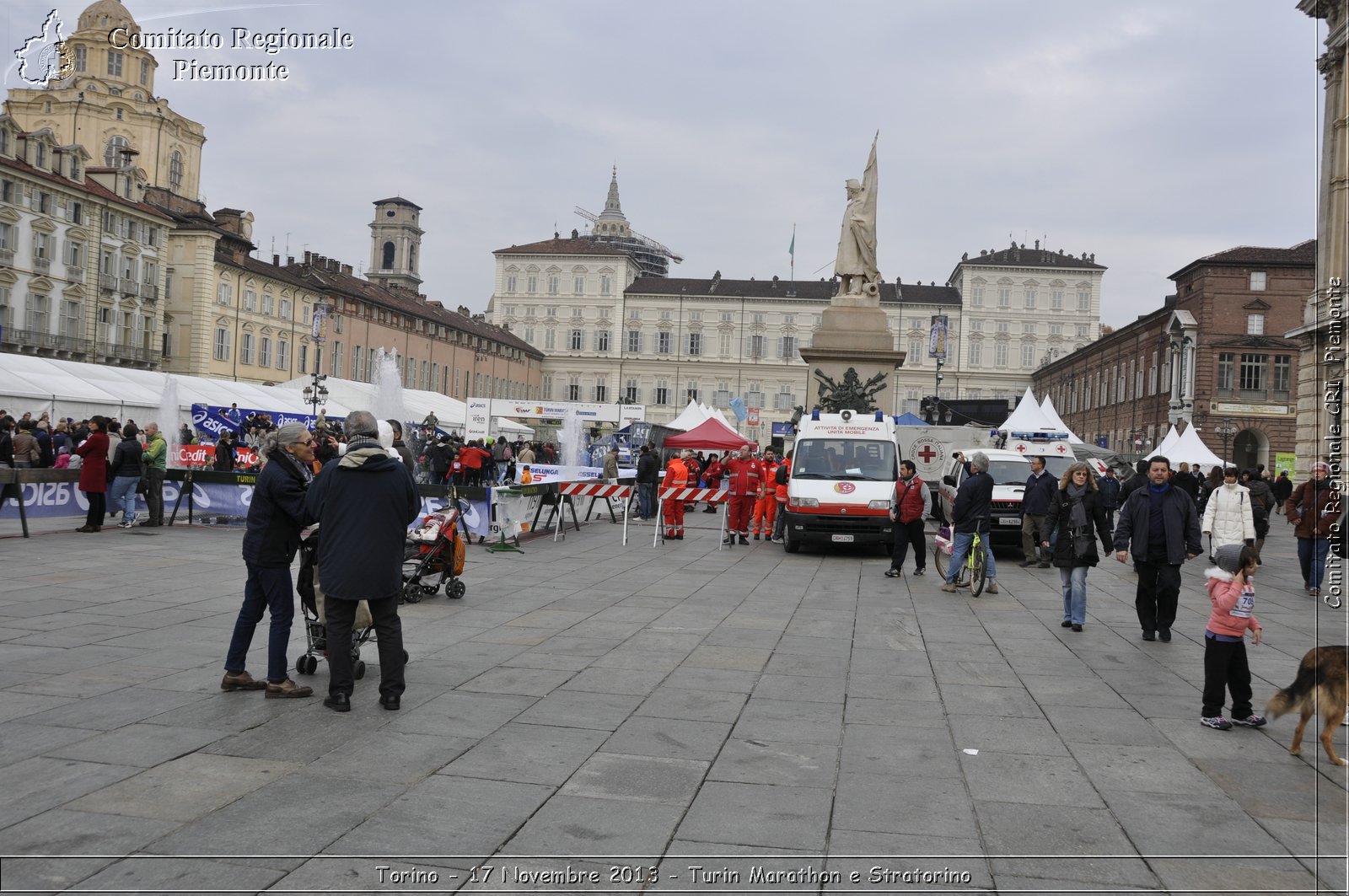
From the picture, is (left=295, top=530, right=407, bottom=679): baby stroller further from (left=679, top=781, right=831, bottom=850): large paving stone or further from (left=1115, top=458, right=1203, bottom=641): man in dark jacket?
(left=1115, top=458, right=1203, bottom=641): man in dark jacket

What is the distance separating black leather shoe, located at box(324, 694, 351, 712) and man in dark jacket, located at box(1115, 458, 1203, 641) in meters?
7.06

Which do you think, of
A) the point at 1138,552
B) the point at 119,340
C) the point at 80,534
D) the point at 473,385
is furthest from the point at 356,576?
the point at 473,385

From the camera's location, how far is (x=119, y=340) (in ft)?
196

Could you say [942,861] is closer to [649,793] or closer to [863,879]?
[863,879]

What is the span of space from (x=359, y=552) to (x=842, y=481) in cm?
1293

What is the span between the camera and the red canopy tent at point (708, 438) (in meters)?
32.5

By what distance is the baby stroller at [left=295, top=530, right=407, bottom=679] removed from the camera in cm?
779

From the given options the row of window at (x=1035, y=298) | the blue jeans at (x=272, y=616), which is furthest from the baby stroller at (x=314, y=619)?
the row of window at (x=1035, y=298)

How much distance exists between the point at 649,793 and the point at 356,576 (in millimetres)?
2533

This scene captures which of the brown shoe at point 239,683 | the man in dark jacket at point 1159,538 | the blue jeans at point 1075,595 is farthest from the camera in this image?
the blue jeans at point 1075,595

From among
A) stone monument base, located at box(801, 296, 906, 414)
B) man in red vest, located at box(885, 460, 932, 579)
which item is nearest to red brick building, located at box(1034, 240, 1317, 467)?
stone monument base, located at box(801, 296, 906, 414)

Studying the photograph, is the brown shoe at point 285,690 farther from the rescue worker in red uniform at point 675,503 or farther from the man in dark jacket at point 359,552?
the rescue worker in red uniform at point 675,503

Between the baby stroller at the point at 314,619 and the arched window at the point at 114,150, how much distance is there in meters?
74.7

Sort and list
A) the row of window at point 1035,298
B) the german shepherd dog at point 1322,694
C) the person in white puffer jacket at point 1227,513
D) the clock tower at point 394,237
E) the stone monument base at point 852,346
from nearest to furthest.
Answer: the german shepherd dog at point 1322,694, the person in white puffer jacket at point 1227,513, the stone monument base at point 852,346, the row of window at point 1035,298, the clock tower at point 394,237
